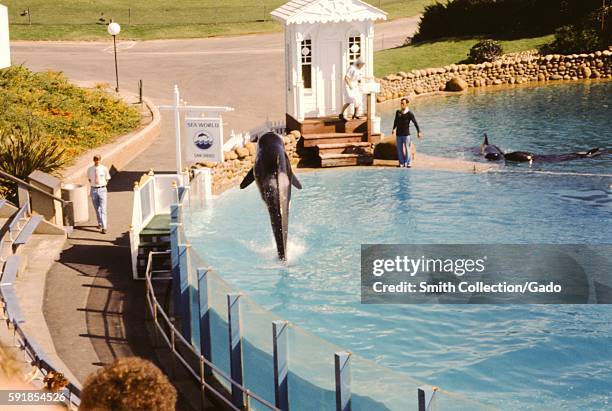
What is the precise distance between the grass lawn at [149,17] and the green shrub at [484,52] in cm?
1836

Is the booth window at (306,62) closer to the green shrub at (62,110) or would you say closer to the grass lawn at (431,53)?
the green shrub at (62,110)

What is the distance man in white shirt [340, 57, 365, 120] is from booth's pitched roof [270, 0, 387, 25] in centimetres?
130

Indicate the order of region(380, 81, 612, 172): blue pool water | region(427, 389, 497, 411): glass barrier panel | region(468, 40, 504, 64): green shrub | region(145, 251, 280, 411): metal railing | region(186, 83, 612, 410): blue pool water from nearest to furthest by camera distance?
region(427, 389, 497, 411): glass barrier panel < region(145, 251, 280, 411): metal railing < region(186, 83, 612, 410): blue pool water < region(380, 81, 612, 172): blue pool water < region(468, 40, 504, 64): green shrub

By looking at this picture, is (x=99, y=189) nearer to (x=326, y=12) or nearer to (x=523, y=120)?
(x=326, y=12)

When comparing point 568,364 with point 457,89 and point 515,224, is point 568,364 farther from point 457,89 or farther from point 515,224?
point 457,89

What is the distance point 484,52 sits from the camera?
44.7 meters

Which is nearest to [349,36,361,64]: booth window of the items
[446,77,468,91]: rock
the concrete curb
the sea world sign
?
the concrete curb

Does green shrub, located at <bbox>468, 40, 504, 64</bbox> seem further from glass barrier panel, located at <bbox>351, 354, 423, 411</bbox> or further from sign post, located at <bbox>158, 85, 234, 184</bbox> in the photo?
glass barrier panel, located at <bbox>351, 354, 423, 411</bbox>

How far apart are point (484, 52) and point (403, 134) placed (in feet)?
59.4

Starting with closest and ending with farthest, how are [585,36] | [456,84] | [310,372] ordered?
[310,372], [456,84], [585,36]

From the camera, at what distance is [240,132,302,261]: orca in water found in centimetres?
2045

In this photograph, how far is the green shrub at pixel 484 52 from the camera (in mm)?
44688

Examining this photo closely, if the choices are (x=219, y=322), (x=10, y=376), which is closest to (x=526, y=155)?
(x=219, y=322)

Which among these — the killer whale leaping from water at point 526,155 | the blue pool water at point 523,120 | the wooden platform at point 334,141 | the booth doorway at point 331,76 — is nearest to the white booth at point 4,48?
the wooden platform at point 334,141
